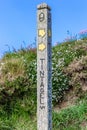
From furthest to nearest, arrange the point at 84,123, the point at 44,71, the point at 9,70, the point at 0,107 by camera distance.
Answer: the point at 9,70 < the point at 0,107 < the point at 84,123 < the point at 44,71

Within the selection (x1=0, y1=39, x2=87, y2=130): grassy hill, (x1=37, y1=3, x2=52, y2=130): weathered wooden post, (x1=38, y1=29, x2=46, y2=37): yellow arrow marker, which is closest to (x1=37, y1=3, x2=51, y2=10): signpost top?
(x1=37, y1=3, x2=52, y2=130): weathered wooden post

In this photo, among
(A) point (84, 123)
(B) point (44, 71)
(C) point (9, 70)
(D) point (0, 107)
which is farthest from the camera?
(C) point (9, 70)

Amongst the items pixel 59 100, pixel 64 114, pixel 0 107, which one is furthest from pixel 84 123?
pixel 0 107

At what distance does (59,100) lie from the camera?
11.0 m

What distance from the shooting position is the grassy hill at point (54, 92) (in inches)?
395

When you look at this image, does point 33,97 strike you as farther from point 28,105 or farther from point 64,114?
point 64,114

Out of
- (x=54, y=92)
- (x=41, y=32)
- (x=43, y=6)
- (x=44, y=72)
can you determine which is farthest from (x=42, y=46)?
(x=54, y=92)

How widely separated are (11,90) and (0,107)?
0.48 meters

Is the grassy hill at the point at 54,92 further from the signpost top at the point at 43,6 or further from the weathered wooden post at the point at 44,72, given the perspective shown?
the signpost top at the point at 43,6

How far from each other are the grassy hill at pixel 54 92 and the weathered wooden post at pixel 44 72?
161cm

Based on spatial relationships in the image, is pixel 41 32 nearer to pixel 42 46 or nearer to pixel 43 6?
pixel 42 46

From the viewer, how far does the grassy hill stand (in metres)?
10.0

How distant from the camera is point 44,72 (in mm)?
8211

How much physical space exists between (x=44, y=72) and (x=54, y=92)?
8.89 ft
